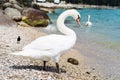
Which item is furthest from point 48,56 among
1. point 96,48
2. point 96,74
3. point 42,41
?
point 96,48

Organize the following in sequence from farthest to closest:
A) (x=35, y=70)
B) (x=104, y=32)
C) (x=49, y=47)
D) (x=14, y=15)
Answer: (x=104, y=32), (x=14, y=15), (x=35, y=70), (x=49, y=47)

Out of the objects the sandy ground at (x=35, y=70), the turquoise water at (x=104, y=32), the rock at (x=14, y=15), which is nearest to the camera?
the sandy ground at (x=35, y=70)

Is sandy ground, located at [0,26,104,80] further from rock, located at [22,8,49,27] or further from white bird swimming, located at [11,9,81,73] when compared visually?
rock, located at [22,8,49,27]

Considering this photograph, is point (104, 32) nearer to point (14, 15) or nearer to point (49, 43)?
point (14, 15)

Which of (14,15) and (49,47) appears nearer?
(49,47)

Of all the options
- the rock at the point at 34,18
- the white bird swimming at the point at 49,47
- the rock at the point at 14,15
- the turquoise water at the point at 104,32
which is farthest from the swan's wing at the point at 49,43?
the rock at the point at 34,18

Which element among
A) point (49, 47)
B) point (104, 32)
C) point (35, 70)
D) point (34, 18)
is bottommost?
point (104, 32)

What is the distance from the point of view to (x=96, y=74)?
1190 cm

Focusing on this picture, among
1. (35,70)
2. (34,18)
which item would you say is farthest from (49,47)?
(34,18)

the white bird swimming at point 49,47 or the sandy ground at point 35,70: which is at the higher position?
the white bird swimming at point 49,47

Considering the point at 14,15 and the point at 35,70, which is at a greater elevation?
the point at 35,70

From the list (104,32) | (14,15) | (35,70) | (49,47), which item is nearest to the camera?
(49,47)

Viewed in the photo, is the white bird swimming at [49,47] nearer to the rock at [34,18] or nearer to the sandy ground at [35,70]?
the sandy ground at [35,70]

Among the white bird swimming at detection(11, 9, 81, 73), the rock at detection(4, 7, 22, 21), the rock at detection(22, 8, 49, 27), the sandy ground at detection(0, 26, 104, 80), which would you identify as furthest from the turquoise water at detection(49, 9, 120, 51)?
the white bird swimming at detection(11, 9, 81, 73)
